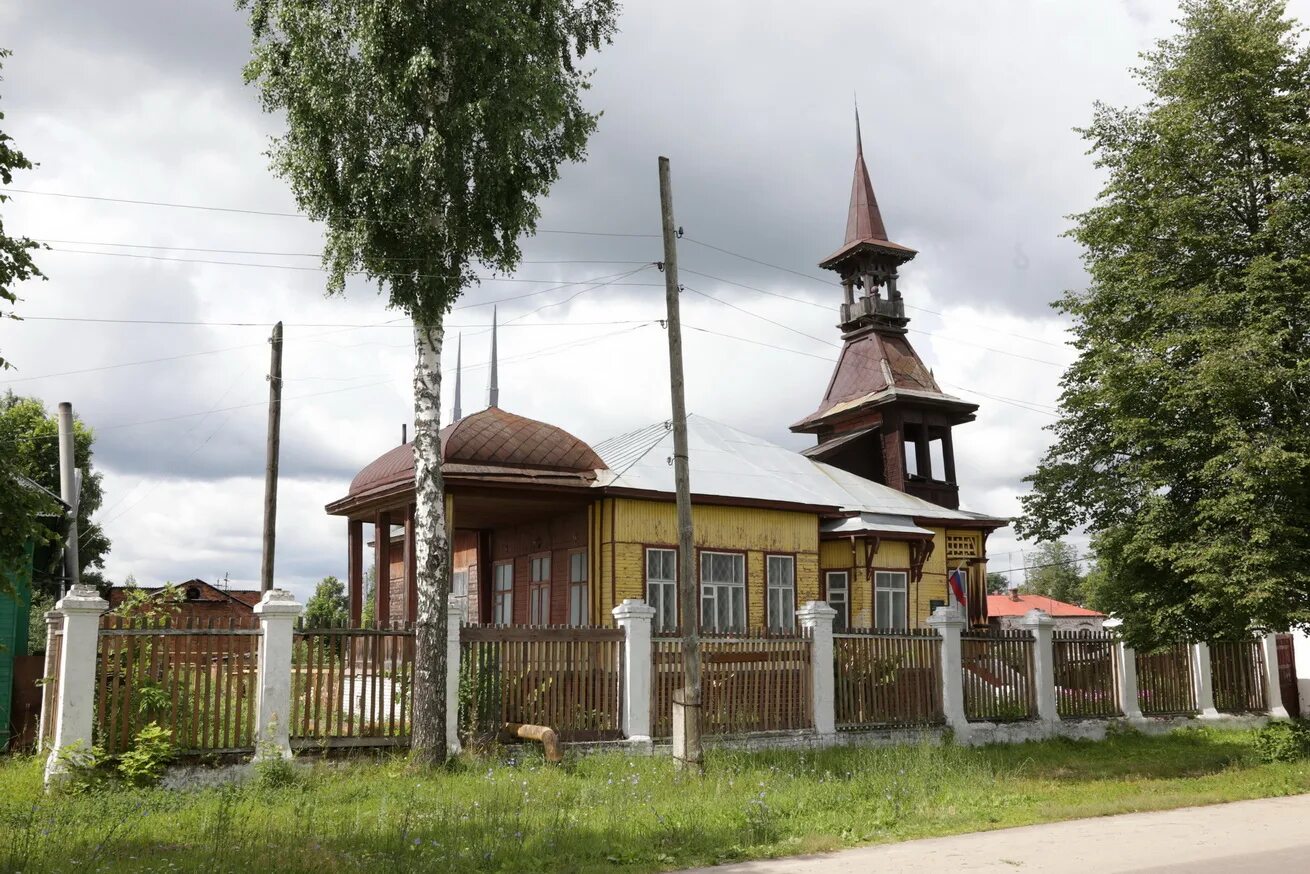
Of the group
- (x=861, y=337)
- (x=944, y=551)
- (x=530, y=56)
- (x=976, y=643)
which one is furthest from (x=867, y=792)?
(x=861, y=337)

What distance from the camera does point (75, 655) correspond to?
10906 mm

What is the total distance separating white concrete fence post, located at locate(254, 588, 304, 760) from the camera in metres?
11.8

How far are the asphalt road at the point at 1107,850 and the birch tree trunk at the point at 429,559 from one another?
16.9ft

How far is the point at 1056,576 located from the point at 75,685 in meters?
90.8

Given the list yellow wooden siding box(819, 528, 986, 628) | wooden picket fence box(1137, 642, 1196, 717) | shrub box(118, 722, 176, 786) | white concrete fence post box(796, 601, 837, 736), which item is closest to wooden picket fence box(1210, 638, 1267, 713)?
wooden picket fence box(1137, 642, 1196, 717)

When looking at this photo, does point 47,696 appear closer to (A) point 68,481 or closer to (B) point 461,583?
(A) point 68,481

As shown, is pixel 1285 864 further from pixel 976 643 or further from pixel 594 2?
pixel 594 2

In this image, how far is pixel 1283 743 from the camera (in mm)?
14570

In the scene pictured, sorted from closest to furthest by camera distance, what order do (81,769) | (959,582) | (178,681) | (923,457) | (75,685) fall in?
1. (81,769)
2. (75,685)
3. (178,681)
4. (959,582)
5. (923,457)

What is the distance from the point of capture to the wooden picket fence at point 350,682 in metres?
12.2

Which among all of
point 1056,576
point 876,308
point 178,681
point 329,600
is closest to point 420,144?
point 178,681

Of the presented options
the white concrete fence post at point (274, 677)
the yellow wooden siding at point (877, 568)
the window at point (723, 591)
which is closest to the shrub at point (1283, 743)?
the yellow wooden siding at point (877, 568)

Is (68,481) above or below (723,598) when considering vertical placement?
above

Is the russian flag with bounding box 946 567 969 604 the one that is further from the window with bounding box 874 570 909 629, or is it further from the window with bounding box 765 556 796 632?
the window with bounding box 765 556 796 632
